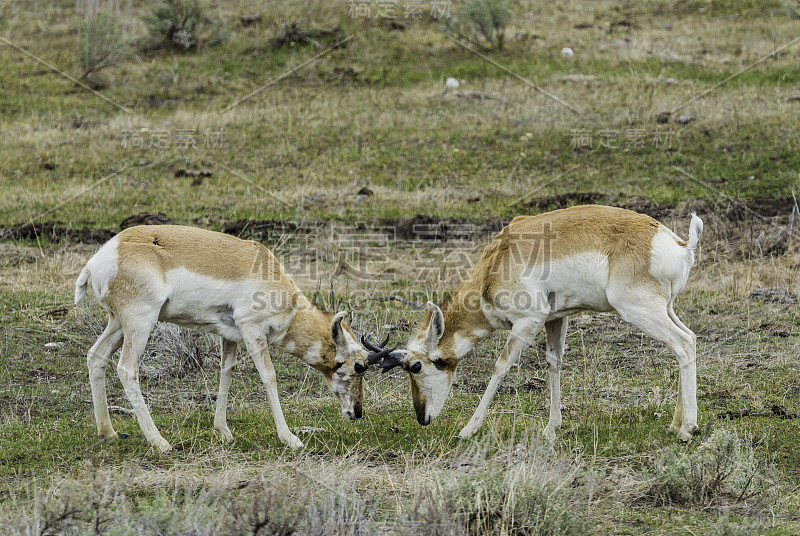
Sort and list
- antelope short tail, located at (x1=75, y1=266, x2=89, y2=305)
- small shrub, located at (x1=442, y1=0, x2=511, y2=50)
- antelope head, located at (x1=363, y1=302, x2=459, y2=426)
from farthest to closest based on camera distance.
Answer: small shrub, located at (x1=442, y1=0, x2=511, y2=50) < antelope head, located at (x1=363, y1=302, x2=459, y2=426) < antelope short tail, located at (x1=75, y1=266, x2=89, y2=305)

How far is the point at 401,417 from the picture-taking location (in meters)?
9.79

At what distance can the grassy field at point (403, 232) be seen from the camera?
683 cm

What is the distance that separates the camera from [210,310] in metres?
8.84

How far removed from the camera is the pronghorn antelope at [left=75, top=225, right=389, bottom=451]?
27.7 feet

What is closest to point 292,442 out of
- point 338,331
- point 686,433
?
point 338,331

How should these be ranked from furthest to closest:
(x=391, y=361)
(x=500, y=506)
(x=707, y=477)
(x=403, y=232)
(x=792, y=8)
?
(x=792, y=8), (x=403, y=232), (x=391, y=361), (x=707, y=477), (x=500, y=506)

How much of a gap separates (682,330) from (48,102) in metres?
22.8

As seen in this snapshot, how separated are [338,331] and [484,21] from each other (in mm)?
21048

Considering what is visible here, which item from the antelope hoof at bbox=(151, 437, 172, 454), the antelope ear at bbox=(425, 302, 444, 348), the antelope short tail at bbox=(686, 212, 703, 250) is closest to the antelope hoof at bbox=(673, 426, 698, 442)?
the antelope short tail at bbox=(686, 212, 703, 250)

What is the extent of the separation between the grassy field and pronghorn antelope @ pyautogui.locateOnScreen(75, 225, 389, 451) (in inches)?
19.2

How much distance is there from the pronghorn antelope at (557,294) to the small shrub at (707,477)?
1.25 meters

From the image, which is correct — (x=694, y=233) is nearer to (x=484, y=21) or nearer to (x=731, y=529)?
(x=731, y=529)

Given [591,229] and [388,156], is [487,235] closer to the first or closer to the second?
[388,156]

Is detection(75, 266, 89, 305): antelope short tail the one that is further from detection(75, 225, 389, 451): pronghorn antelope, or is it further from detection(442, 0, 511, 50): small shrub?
detection(442, 0, 511, 50): small shrub
